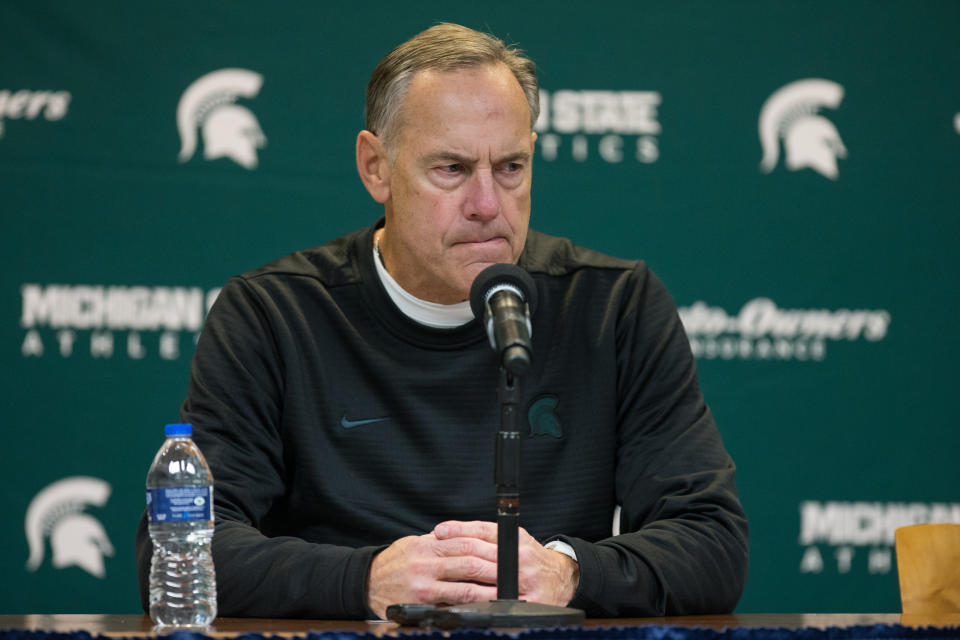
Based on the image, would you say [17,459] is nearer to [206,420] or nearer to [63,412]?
[63,412]

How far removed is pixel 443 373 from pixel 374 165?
0.45 meters

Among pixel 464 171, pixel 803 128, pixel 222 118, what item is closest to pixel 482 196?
pixel 464 171

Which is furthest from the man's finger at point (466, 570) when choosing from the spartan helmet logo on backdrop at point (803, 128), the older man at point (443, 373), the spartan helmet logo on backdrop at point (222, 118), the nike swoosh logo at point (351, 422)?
the spartan helmet logo on backdrop at point (803, 128)

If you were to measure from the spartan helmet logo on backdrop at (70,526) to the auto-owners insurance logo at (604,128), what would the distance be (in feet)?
4.70

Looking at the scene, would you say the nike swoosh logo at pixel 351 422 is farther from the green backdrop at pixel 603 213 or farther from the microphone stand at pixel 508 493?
the green backdrop at pixel 603 213

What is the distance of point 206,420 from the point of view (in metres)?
1.89

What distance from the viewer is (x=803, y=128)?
3.04 meters

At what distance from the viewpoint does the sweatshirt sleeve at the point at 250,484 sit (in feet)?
5.19

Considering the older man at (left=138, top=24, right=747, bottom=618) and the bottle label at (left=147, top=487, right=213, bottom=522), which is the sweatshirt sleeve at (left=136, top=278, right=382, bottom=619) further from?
the bottle label at (left=147, top=487, right=213, bottom=522)

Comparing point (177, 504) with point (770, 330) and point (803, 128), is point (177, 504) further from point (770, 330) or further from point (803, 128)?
point (803, 128)

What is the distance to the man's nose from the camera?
1.97 metres

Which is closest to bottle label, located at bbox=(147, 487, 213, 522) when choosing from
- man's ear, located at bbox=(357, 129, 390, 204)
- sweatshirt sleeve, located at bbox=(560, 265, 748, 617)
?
sweatshirt sleeve, located at bbox=(560, 265, 748, 617)

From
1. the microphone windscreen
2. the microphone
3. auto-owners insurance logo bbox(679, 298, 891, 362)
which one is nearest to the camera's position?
the microphone

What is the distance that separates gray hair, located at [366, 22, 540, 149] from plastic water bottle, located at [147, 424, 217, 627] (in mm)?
716
